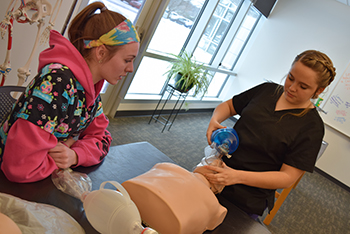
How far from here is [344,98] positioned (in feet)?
16.3

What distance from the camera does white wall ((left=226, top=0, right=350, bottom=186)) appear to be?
508 centimetres

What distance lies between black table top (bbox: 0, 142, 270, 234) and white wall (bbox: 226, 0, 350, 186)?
15.5ft

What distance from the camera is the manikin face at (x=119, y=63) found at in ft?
3.35

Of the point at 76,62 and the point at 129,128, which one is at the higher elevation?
the point at 76,62

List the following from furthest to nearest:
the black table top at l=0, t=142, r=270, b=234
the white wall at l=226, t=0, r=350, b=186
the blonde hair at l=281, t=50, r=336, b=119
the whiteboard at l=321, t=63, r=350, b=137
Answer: the white wall at l=226, t=0, r=350, b=186, the whiteboard at l=321, t=63, r=350, b=137, the blonde hair at l=281, t=50, r=336, b=119, the black table top at l=0, t=142, r=270, b=234

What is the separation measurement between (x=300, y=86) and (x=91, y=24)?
2.90ft

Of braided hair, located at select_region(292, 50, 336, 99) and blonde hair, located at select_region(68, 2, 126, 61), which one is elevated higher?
braided hair, located at select_region(292, 50, 336, 99)

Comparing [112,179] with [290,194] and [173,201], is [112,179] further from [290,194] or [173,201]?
[290,194]

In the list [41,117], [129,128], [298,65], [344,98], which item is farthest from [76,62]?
[344,98]

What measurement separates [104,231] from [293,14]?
5897 mm

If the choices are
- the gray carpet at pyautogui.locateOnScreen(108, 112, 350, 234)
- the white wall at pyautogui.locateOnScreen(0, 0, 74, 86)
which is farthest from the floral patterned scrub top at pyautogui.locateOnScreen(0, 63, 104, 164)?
the gray carpet at pyautogui.locateOnScreen(108, 112, 350, 234)

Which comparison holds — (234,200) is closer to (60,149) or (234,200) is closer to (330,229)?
(60,149)

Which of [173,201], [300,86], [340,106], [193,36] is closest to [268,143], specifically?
[300,86]

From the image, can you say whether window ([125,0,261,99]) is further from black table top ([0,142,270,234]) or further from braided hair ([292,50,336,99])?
braided hair ([292,50,336,99])
